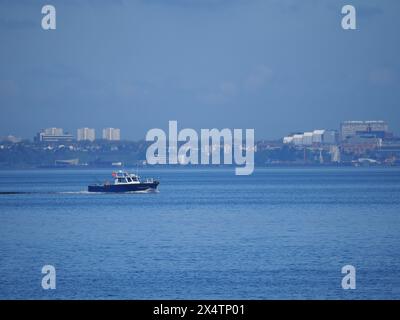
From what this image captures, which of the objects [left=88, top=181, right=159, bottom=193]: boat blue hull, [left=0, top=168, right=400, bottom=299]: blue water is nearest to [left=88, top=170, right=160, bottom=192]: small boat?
[left=88, top=181, right=159, bottom=193]: boat blue hull

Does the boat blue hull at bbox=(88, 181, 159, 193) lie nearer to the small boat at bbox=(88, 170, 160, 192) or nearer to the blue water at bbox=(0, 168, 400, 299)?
the small boat at bbox=(88, 170, 160, 192)

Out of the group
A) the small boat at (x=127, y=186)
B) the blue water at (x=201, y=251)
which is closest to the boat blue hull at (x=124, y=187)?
the small boat at (x=127, y=186)

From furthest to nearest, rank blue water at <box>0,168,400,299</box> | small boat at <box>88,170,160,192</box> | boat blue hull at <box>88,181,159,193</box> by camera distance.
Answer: boat blue hull at <box>88,181,159,193</box>, small boat at <box>88,170,160,192</box>, blue water at <box>0,168,400,299</box>

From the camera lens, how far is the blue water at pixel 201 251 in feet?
111

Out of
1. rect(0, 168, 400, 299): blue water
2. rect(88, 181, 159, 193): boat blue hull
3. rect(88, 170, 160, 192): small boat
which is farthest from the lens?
rect(88, 181, 159, 193): boat blue hull

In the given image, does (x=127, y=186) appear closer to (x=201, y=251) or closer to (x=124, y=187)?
(x=124, y=187)

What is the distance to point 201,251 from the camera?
149 ft

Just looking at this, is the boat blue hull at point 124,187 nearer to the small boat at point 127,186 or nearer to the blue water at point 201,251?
the small boat at point 127,186

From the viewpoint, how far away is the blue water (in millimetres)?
33750

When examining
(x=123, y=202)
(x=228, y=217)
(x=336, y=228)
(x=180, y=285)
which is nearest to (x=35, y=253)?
(x=180, y=285)

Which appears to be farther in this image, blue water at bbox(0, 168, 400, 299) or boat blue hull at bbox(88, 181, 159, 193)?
boat blue hull at bbox(88, 181, 159, 193)

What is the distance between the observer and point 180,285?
34.4 meters
